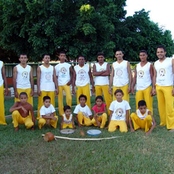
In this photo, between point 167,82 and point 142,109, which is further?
point 167,82

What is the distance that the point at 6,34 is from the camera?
50.0ft

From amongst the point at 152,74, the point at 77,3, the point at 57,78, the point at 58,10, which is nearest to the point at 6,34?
the point at 58,10

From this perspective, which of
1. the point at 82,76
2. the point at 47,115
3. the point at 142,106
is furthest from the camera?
the point at 82,76

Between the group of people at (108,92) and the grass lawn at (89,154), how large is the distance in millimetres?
436

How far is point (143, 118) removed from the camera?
482 centimetres

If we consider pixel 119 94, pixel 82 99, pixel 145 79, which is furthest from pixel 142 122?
pixel 82 99

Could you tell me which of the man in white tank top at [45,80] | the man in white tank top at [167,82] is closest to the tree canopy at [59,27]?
the man in white tank top at [45,80]

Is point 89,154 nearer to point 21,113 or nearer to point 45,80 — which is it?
point 21,113

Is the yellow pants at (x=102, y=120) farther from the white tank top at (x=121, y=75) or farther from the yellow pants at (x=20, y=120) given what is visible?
the yellow pants at (x=20, y=120)

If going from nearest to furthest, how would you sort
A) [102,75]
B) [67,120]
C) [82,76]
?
[67,120]
[102,75]
[82,76]

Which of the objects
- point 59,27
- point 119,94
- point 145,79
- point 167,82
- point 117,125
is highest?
point 59,27

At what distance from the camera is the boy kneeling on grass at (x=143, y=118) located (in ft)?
15.5

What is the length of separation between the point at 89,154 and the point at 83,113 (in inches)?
84.0

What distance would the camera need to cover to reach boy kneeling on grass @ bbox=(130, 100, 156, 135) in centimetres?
472
